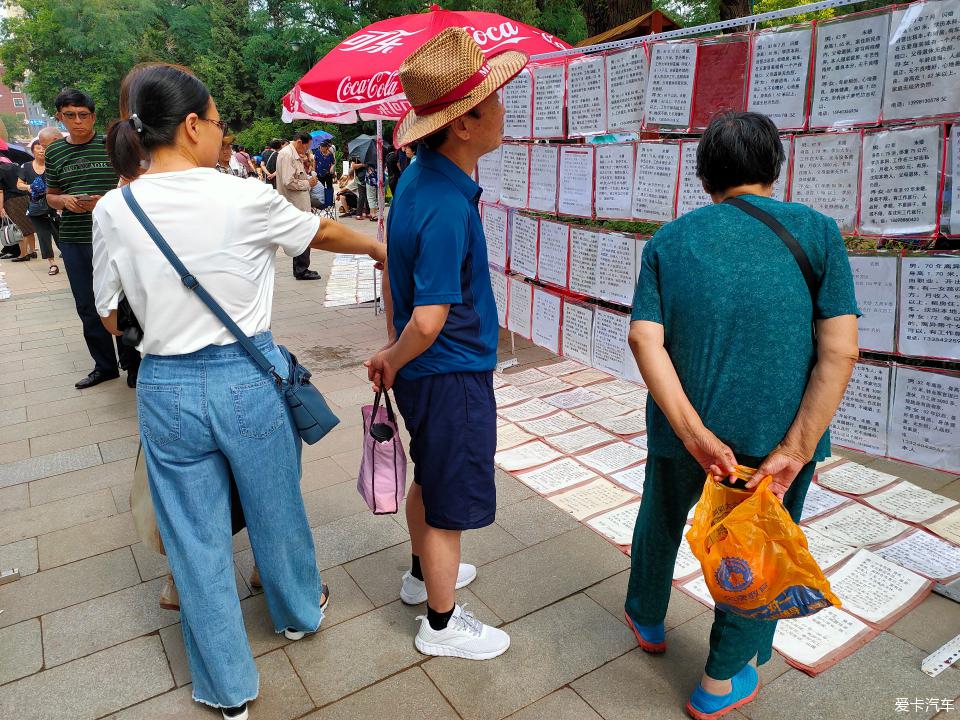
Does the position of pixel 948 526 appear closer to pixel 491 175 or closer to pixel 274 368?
pixel 274 368

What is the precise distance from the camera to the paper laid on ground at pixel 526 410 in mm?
4137

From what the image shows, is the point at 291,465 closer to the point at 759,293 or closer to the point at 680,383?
the point at 680,383

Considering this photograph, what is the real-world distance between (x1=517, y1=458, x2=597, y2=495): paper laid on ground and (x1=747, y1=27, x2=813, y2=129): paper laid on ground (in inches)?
69.5

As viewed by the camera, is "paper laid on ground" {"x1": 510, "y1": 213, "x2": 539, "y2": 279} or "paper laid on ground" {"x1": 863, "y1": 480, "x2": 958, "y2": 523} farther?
"paper laid on ground" {"x1": 510, "y1": 213, "x2": 539, "y2": 279}

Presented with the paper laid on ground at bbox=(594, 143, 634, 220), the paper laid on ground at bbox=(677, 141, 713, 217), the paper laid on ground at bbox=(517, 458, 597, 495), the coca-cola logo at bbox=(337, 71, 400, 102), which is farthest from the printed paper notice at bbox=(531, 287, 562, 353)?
the coca-cola logo at bbox=(337, 71, 400, 102)

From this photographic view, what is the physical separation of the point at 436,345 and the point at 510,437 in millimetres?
2052

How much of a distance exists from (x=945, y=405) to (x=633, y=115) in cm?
190

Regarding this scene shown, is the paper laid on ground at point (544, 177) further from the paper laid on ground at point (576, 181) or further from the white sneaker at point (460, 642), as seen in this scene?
the white sneaker at point (460, 642)

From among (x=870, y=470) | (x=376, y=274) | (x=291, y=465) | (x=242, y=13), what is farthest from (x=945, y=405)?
(x=242, y=13)

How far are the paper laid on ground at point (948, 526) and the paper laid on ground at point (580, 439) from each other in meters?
1.50

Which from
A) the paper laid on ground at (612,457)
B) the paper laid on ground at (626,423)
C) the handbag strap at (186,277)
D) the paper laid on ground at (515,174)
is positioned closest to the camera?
the handbag strap at (186,277)

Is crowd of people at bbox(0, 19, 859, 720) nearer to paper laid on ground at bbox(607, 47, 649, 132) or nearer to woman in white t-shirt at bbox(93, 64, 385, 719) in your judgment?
woman in white t-shirt at bbox(93, 64, 385, 719)

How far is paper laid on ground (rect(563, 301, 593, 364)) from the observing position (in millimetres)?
4059

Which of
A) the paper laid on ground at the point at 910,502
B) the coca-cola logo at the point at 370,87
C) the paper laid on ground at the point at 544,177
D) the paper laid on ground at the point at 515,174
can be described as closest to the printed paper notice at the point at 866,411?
the paper laid on ground at the point at 910,502
